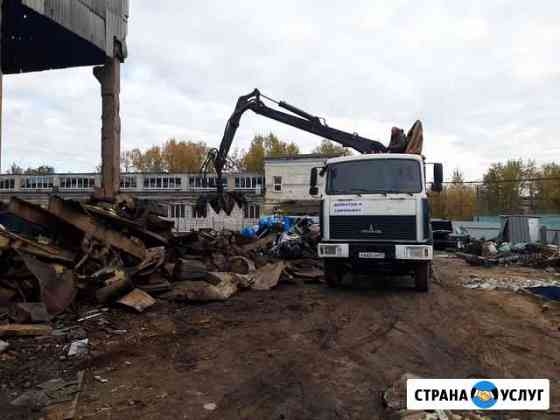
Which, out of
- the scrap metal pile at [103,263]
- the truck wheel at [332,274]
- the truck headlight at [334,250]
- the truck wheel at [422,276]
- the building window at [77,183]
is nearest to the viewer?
the scrap metal pile at [103,263]

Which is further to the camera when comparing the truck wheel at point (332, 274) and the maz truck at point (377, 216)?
the truck wheel at point (332, 274)

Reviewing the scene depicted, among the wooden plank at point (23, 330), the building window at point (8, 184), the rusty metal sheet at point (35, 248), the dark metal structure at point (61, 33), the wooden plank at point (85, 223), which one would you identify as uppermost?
the dark metal structure at point (61, 33)

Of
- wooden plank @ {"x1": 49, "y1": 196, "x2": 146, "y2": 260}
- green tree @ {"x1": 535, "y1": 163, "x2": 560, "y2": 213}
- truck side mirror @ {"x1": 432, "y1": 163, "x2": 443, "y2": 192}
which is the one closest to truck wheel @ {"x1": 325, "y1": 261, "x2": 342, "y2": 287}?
truck side mirror @ {"x1": 432, "y1": 163, "x2": 443, "y2": 192}

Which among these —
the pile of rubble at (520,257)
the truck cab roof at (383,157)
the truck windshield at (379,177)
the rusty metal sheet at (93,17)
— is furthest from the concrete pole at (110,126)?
the pile of rubble at (520,257)

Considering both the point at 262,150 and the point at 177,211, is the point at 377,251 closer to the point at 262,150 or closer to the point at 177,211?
the point at 177,211

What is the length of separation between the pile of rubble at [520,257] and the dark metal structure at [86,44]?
1323 cm

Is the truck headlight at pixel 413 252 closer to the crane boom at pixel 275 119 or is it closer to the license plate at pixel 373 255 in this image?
the license plate at pixel 373 255

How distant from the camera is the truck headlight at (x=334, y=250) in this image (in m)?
8.27

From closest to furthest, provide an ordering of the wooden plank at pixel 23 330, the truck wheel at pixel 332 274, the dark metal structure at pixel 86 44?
1. the wooden plank at pixel 23 330
2. the truck wheel at pixel 332 274
3. the dark metal structure at pixel 86 44

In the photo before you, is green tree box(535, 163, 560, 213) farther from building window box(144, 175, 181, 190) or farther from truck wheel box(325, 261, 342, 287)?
truck wheel box(325, 261, 342, 287)

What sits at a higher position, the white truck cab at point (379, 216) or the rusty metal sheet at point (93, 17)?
the rusty metal sheet at point (93, 17)

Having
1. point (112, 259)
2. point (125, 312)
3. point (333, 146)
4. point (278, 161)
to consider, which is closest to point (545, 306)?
point (125, 312)

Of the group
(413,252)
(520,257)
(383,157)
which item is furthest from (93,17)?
(520,257)

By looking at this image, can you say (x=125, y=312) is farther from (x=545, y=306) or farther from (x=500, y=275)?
(x=500, y=275)
